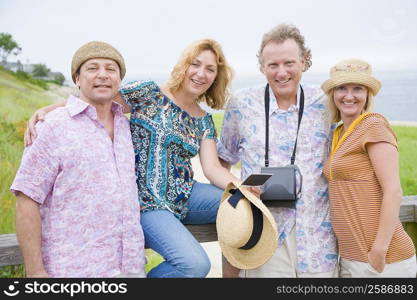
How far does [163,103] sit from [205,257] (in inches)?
35.1

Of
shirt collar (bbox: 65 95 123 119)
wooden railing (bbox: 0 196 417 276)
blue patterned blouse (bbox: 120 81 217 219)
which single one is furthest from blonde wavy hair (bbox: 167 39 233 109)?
wooden railing (bbox: 0 196 417 276)

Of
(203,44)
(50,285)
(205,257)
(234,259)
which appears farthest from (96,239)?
(203,44)

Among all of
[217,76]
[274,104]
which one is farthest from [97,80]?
[274,104]

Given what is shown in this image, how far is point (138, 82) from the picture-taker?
107 inches

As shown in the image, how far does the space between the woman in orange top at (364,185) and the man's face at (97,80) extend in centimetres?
118

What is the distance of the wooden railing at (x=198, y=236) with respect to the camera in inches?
103

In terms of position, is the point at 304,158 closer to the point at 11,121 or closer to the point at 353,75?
the point at 353,75

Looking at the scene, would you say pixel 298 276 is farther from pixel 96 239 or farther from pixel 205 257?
pixel 96 239

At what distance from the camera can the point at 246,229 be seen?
248 cm

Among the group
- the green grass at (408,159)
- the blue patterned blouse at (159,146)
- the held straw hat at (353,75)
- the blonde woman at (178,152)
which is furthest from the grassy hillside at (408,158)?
the held straw hat at (353,75)

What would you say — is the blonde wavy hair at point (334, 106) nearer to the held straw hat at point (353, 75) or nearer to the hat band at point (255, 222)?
the held straw hat at point (353, 75)

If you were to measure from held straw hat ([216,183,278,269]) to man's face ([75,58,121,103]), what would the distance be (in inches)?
32.8

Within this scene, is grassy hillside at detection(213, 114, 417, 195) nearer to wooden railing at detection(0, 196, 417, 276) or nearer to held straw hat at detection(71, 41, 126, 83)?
wooden railing at detection(0, 196, 417, 276)

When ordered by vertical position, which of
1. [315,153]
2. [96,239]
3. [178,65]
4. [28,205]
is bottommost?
[96,239]
